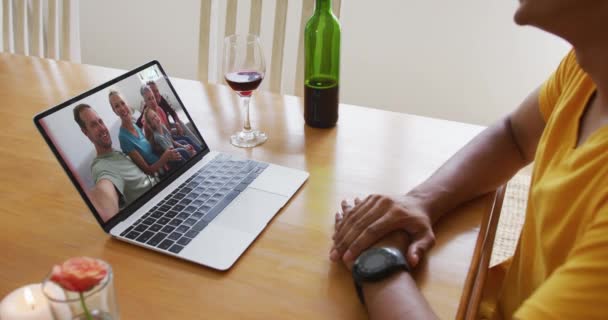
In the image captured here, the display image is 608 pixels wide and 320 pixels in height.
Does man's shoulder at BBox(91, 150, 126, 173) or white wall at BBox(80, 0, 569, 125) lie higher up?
man's shoulder at BBox(91, 150, 126, 173)

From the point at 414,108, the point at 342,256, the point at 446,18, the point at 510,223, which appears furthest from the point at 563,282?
the point at 414,108

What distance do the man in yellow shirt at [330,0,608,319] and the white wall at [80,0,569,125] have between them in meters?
1.46

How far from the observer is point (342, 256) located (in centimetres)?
82

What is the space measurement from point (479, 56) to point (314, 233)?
1823 mm

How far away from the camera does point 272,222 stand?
2.99ft

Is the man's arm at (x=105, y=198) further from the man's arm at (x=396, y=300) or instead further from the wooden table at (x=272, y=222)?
the man's arm at (x=396, y=300)

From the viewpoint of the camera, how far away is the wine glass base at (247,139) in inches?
45.1

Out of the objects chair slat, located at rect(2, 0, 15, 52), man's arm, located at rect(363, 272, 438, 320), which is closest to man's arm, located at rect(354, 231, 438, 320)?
man's arm, located at rect(363, 272, 438, 320)

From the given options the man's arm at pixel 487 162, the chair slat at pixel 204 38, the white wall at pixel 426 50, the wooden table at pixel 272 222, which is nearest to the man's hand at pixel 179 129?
the wooden table at pixel 272 222

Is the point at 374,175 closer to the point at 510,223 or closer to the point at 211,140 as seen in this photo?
the point at 211,140

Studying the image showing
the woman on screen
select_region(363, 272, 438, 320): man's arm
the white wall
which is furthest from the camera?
the white wall

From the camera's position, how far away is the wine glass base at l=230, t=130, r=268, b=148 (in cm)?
114

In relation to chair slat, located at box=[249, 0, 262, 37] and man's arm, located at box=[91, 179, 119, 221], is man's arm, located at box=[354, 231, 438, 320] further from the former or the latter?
chair slat, located at box=[249, 0, 262, 37]

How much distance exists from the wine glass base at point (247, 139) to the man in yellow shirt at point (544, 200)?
30 centimetres
